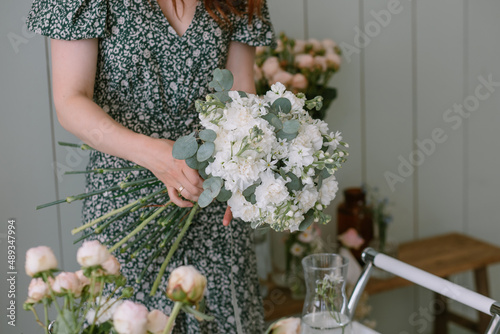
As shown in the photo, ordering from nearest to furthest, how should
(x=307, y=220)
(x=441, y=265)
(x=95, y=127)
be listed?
(x=307, y=220) < (x=95, y=127) < (x=441, y=265)

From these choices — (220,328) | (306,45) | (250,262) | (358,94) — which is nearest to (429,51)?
(358,94)

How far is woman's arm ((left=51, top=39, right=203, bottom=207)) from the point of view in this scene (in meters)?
1.14

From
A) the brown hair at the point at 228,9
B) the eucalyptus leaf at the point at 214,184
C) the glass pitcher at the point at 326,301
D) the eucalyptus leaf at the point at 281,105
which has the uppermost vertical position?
the brown hair at the point at 228,9

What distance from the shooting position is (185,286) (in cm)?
64

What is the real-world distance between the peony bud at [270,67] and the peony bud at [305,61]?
0.09m

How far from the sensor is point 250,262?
1.59m

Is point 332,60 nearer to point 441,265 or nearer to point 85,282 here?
point 441,265

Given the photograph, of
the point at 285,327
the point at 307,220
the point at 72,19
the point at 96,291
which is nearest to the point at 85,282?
the point at 96,291

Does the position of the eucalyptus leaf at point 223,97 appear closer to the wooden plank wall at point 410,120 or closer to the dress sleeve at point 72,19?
the dress sleeve at point 72,19

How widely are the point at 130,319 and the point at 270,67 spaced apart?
4.62 ft

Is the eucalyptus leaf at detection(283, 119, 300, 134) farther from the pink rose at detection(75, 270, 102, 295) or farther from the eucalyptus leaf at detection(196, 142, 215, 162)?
the pink rose at detection(75, 270, 102, 295)

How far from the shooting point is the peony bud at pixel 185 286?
64 centimetres

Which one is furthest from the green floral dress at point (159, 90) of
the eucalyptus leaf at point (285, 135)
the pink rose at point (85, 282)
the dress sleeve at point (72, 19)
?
the pink rose at point (85, 282)

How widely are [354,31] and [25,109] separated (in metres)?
1.30
